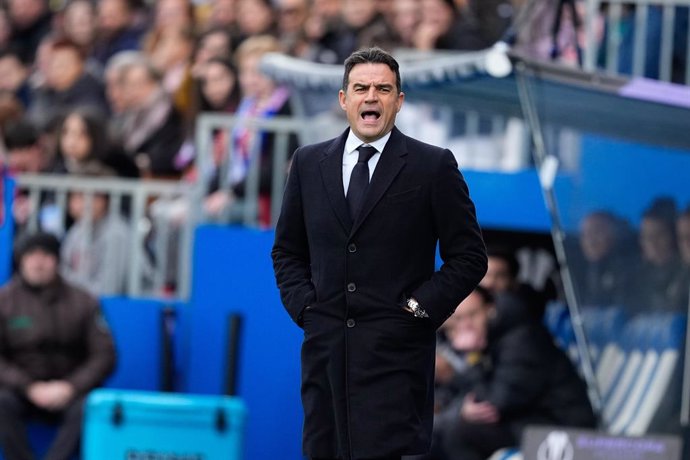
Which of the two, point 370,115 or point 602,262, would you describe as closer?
point 370,115

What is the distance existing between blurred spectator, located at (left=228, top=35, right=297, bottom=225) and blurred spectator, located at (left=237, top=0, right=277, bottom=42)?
1.23 ft

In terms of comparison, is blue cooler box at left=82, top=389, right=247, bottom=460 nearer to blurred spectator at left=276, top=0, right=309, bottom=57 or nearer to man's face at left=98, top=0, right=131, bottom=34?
blurred spectator at left=276, top=0, right=309, bottom=57

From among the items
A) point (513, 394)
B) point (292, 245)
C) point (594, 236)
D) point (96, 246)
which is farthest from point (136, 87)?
point (292, 245)

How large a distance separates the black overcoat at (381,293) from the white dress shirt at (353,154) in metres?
0.03

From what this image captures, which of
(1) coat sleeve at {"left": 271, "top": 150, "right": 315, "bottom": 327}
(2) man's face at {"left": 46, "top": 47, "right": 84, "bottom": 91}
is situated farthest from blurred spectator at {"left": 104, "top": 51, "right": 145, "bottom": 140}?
(1) coat sleeve at {"left": 271, "top": 150, "right": 315, "bottom": 327}

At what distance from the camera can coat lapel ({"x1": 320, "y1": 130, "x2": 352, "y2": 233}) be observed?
509cm

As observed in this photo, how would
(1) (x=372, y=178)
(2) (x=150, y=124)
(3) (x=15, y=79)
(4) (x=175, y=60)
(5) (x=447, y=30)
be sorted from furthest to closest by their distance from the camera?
1. (3) (x=15, y=79)
2. (4) (x=175, y=60)
3. (2) (x=150, y=124)
4. (5) (x=447, y=30)
5. (1) (x=372, y=178)

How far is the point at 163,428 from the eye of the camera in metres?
9.52

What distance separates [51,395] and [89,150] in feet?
7.17

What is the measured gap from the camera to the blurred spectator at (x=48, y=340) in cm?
1023

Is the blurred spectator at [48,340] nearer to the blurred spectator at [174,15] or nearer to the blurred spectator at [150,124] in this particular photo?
the blurred spectator at [150,124]

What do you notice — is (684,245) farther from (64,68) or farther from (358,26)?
(64,68)

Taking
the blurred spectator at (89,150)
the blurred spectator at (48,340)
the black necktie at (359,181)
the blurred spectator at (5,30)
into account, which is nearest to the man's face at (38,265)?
the blurred spectator at (48,340)

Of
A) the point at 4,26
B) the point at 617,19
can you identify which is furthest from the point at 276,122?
the point at 4,26
